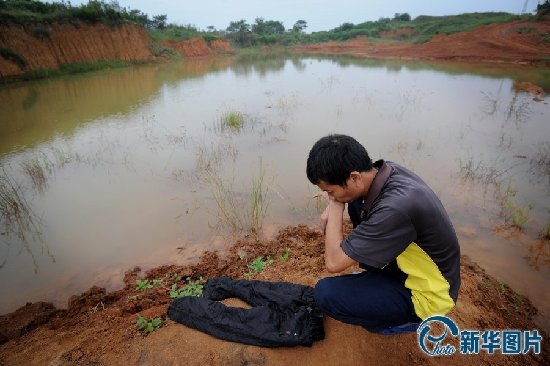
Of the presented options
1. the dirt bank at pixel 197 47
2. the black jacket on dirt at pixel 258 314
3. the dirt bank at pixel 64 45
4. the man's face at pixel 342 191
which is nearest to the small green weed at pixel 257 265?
the black jacket on dirt at pixel 258 314

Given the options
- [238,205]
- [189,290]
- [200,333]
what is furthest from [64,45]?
[200,333]

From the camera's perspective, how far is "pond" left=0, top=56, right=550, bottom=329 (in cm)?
371

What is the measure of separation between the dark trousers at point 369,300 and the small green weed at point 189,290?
1.25 m

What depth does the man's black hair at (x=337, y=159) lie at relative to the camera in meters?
1.67

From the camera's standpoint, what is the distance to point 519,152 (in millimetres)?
6156

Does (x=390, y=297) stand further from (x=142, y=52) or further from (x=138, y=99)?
(x=142, y=52)

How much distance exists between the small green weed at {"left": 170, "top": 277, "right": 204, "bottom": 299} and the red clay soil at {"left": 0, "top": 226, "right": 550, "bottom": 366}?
7 centimetres

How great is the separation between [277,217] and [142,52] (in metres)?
27.2

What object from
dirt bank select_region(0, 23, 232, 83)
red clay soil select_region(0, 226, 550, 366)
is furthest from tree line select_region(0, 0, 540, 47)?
red clay soil select_region(0, 226, 550, 366)

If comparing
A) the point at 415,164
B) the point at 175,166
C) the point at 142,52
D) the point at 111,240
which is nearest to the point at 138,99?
the point at 175,166

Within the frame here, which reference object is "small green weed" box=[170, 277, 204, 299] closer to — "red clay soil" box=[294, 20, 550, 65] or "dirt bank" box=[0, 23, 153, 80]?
"dirt bank" box=[0, 23, 153, 80]

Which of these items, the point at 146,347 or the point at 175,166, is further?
the point at 175,166

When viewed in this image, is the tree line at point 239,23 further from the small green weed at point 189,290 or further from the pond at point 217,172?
the small green weed at point 189,290

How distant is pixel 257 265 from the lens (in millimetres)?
3301
